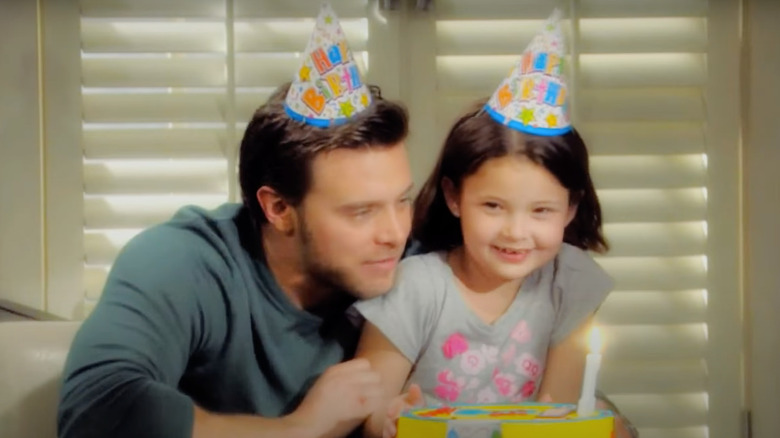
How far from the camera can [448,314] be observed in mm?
1068

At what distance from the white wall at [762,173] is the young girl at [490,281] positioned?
0.23 metres

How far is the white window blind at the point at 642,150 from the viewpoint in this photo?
1.18 meters

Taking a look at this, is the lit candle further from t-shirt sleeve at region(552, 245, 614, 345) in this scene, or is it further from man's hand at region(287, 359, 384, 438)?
man's hand at region(287, 359, 384, 438)

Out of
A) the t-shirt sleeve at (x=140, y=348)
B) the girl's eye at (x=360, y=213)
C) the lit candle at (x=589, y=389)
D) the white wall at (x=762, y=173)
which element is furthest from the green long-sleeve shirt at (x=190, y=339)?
the white wall at (x=762, y=173)

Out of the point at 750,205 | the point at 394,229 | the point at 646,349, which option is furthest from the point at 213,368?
the point at 750,205

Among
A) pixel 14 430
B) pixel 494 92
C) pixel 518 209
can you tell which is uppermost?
pixel 494 92

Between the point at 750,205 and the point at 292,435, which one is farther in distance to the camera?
the point at 750,205

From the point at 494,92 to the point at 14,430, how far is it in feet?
1.96

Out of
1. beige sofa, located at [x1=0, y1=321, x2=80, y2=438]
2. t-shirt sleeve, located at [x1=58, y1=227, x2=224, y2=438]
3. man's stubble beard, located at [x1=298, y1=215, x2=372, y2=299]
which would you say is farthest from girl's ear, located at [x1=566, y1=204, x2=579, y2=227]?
beige sofa, located at [x1=0, y1=321, x2=80, y2=438]

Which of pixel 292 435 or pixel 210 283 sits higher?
pixel 210 283

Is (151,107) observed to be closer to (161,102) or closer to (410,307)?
(161,102)

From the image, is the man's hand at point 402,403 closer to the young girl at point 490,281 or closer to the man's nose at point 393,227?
the young girl at point 490,281

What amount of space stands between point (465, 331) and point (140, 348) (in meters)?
0.31

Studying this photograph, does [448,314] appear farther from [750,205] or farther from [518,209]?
[750,205]
